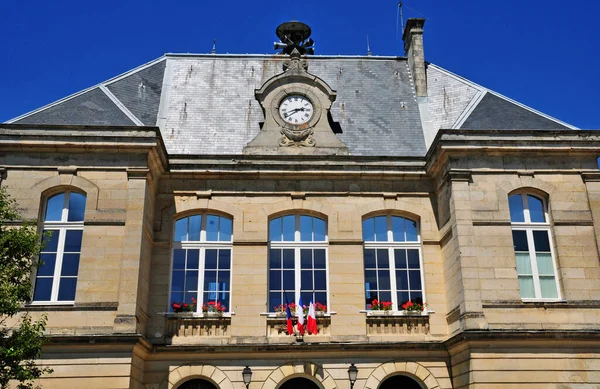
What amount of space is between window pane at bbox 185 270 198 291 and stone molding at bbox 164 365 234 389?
1.84 m

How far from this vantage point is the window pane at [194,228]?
15008 mm

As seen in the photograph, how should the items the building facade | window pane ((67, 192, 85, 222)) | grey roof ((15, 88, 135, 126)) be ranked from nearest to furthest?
the building facade
window pane ((67, 192, 85, 222))
grey roof ((15, 88, 135, 126))

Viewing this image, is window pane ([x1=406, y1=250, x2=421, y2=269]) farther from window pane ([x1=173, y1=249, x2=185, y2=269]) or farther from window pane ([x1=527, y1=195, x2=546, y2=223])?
window pane ([x1=173, y1=249, x2=185, y2=269])

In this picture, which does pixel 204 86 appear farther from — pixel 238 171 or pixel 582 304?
pixel 582 304

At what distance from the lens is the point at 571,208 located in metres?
14.2

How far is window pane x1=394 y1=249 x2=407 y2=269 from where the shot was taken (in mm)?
14977

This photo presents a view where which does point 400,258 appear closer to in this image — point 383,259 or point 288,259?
point 383,259

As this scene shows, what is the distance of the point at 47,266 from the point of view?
1354 cm

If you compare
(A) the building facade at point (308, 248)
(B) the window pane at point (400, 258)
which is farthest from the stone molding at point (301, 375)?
(B) the window pane at point (400, 258)

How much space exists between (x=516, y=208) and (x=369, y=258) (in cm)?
358

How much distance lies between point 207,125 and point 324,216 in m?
4.50

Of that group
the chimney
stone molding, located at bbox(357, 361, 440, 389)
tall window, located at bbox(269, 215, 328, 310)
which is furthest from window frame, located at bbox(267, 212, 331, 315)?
the chimney

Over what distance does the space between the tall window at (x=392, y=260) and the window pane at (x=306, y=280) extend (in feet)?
4.36

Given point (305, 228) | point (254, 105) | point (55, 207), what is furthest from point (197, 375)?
point (254, 105)
